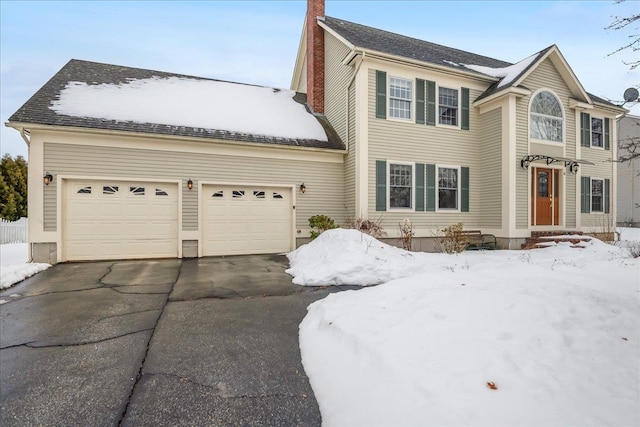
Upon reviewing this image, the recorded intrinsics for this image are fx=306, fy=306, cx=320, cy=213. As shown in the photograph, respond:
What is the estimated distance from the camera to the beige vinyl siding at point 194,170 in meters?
8.41

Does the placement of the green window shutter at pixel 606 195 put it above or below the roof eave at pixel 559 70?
below

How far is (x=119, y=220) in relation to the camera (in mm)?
8852

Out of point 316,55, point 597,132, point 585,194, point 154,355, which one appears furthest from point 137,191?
point 597,132

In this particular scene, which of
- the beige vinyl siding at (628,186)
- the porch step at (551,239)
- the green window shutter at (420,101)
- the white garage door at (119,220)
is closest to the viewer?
the white garage door at (119,220)

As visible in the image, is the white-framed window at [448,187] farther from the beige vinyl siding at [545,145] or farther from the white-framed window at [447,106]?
the beige vinyl siding at [545,145]

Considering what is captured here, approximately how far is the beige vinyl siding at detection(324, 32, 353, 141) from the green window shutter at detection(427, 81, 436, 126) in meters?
2.78

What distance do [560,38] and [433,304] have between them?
576 inches

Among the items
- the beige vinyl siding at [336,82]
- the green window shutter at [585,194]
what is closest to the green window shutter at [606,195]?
the green window shutter at [585,194]

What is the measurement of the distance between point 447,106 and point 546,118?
3812 mm

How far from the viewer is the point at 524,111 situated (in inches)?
423

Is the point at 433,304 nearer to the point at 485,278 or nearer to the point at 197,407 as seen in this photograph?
the point at 485,278

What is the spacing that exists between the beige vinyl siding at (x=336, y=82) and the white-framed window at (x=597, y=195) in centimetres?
1046

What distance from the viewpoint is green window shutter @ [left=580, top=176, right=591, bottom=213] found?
1194cm

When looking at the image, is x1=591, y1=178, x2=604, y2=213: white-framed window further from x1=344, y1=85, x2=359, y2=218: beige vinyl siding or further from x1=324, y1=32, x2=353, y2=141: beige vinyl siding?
x1=324, y1=32, x2=353, y2=141: beige vinyl siding
